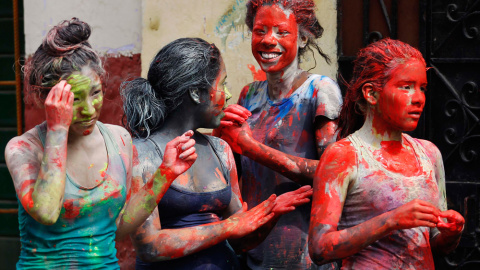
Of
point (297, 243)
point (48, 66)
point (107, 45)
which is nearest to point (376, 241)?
point (297, 243)

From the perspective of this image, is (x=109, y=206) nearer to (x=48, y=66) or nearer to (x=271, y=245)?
(x=48, y=66)

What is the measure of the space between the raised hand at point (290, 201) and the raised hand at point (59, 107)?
1.01 meters

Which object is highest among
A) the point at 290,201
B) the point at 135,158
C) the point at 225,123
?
the point at 225,123

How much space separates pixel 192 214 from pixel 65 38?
0.92 m

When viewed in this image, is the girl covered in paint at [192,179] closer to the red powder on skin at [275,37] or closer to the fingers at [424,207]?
the red powder on skin at [275,37]

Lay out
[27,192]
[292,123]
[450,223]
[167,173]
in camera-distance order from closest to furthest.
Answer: [27,192] → [450,223] → [167,173] → [292,123]

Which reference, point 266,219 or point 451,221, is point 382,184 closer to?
point 451,221

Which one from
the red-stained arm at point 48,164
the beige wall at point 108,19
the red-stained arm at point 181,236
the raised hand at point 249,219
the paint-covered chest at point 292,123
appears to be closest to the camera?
the red-stained arm at point 48,164

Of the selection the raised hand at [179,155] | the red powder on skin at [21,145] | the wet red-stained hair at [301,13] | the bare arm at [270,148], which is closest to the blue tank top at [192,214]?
the raised hand at [179,155]

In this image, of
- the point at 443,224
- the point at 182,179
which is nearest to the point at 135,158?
the point at 182,179

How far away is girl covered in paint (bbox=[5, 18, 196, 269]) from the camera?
2752 mm

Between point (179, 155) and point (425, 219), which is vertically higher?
point (179, 155)

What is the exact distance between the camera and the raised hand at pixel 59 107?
2750mm

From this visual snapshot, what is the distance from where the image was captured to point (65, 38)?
2.91 metres
